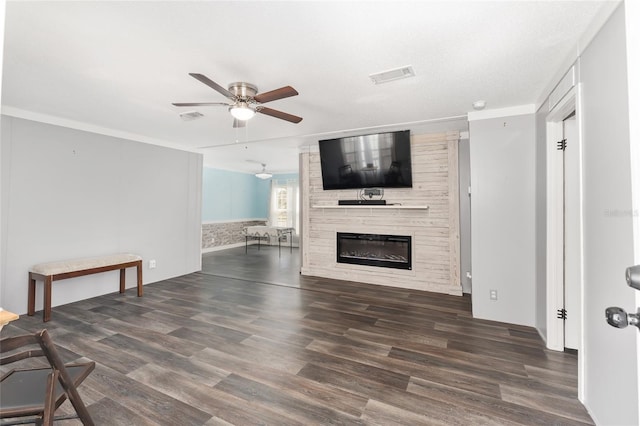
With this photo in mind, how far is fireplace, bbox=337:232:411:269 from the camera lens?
488cm

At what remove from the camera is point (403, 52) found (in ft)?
7.31

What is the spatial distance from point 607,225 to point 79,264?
5279 millimetres

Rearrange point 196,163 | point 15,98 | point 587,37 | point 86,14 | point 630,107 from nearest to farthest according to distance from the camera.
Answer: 1. point 630,107
2. point 86,14
3. point 587,37
4. point 15,98
5. point 196,163

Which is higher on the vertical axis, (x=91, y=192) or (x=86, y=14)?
(x=86, y=14)

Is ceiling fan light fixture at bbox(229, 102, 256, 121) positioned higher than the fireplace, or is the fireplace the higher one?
ceiling fan light fixture at bbox(229, 102, 256, 121)

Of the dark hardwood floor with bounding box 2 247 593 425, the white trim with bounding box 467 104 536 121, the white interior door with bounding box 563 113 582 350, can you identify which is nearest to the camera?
the dark hardwood floor with bounding box 2 247 593 425

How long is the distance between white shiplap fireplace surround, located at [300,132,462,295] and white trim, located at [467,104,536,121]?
0.97 meters

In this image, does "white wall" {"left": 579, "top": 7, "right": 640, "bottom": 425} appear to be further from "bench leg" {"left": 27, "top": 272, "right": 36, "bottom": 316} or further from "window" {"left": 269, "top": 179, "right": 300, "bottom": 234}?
"window" {"left": 269, "top": 179, "right": 300, "bottom": 234}

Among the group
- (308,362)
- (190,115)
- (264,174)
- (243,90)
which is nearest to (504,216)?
(308,362)

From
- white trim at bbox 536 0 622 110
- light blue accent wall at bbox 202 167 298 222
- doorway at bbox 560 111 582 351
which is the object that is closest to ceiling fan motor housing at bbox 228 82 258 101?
white trim at bbox 536 0 622 110

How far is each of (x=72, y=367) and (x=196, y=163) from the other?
469 cm

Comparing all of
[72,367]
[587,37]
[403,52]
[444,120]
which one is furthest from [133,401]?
[444,120]

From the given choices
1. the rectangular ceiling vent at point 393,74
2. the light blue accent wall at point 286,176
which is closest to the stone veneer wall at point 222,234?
the light blue accent wall at point 286,176

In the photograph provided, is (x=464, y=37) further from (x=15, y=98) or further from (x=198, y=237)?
(x=198, y=237)
